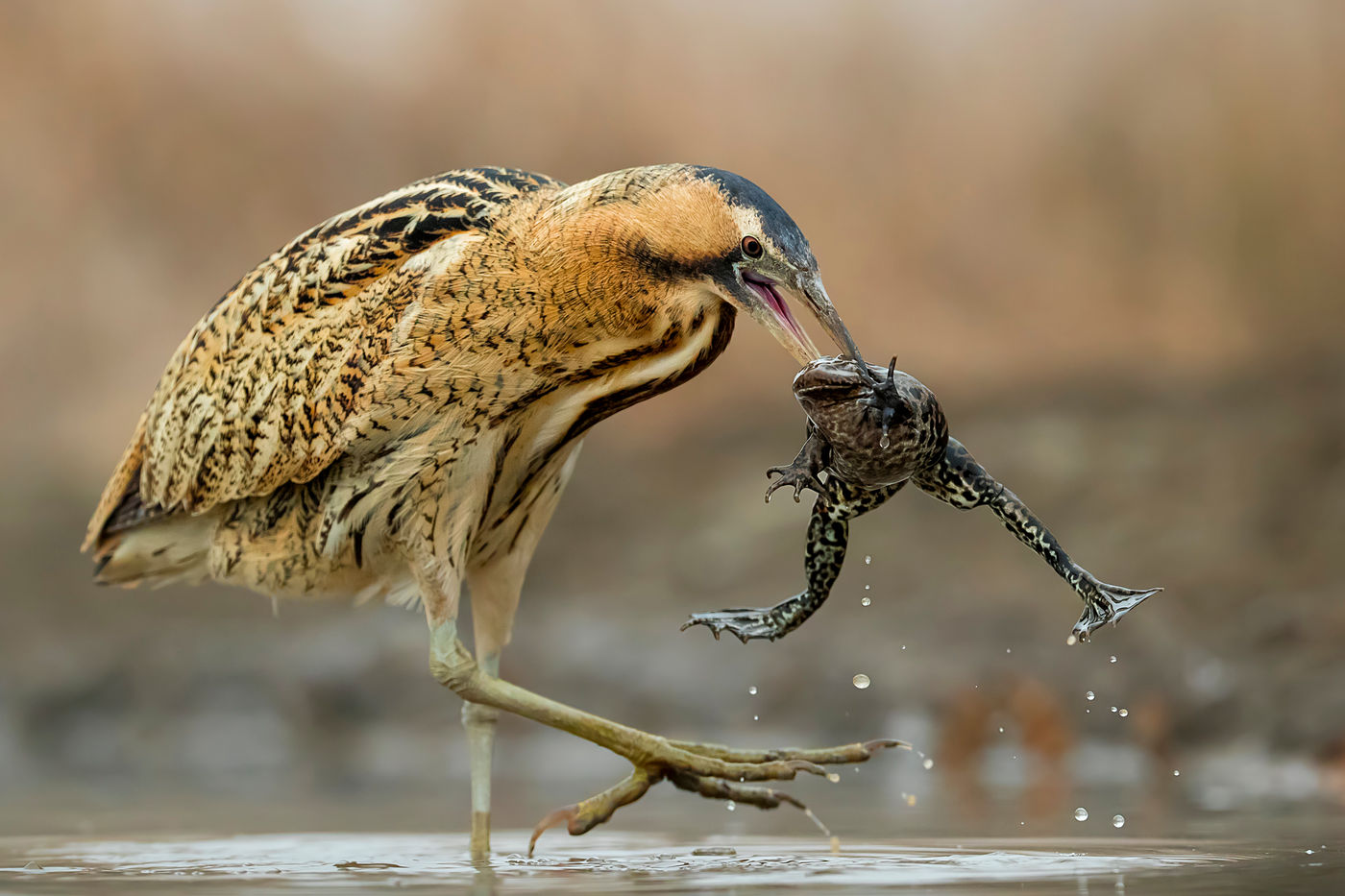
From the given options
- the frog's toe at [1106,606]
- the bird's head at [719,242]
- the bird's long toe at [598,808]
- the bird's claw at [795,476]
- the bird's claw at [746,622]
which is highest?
the bird's head at [719,242]

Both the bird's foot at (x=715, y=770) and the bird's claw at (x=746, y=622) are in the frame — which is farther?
the bird's foot at (x=715, y=770)

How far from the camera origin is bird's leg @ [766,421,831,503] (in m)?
4.11

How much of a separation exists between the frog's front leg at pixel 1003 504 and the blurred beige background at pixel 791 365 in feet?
14.3

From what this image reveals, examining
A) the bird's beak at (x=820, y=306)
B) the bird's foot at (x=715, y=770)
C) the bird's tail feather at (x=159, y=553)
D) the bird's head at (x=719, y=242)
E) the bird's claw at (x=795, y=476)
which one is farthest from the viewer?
the bird's tail feather at (x=159, y=553)

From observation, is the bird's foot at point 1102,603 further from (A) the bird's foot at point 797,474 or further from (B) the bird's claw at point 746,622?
(B) the bird's claw at point 746,622

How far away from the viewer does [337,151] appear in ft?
40.8

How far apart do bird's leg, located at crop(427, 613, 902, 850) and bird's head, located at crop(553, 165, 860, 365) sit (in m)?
1.31

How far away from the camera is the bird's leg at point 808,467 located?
162 inches

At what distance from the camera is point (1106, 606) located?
4215mm

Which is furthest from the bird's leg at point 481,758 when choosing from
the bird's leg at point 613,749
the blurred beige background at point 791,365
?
the blurred beige background at point 791,365

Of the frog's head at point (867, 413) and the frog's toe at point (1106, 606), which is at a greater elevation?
the frog's head at point (867, 413)

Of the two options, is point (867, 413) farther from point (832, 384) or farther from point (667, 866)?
point (667, 866)

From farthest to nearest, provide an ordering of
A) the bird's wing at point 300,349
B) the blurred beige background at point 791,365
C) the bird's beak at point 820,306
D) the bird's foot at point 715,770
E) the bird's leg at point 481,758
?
the blurred beige background at point 791,365 → the bird's leg at point 481,758 → the bird's wing at point 300,349 → the bird's foot at point 715,770 → the bird's beak at point 820,306

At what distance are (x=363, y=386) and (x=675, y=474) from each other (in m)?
7.12
